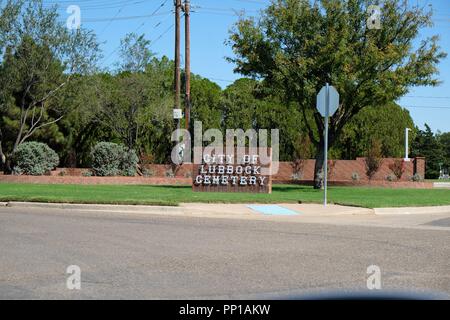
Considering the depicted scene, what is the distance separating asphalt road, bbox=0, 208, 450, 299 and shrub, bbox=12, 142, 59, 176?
49.9 ft

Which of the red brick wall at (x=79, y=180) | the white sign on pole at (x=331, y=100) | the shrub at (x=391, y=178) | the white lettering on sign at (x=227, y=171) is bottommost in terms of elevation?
the red brick wall at (x=79, y=180)

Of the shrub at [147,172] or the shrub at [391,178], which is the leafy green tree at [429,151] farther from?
the shrub at [147,172]

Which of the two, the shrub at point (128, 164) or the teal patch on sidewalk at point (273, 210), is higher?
the shrub at point (128, 164)

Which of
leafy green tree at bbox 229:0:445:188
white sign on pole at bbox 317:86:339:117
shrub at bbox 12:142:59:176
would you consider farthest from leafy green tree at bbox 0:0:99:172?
white sign on pole at bbox 317:86:339:117

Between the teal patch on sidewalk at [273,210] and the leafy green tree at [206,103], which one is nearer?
the teal patch on sidewalk at [273,210]

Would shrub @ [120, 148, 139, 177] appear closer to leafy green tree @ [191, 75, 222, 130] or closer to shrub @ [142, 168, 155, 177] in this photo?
shrub @ [142, 168, 155, 177]

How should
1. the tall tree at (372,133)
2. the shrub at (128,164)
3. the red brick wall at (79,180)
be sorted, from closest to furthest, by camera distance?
the red brick wall at (79,180) < the shrub at (128,164) < the tall tree at (372,133)

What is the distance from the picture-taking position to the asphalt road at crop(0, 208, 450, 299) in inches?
287

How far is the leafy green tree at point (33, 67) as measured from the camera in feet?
98.6

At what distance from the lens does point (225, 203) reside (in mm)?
18094

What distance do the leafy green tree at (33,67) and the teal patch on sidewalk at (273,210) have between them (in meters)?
17.4

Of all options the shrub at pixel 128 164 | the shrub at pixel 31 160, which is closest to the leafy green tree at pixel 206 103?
the shrub at pixel 128 164
